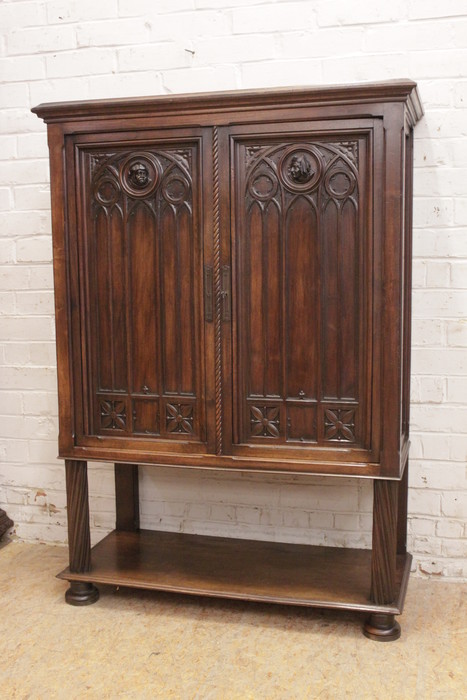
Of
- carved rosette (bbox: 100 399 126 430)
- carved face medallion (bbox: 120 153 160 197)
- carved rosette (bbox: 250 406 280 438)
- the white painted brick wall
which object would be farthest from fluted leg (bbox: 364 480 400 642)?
carved face medallion (bbox: 120 153 160 197)

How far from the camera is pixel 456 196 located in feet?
9.04

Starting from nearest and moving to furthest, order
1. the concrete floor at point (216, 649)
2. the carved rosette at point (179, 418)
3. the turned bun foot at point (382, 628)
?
the concrete floor at point (216, 649) → the turned bun foot at point (382, 628) → the carved rosette at point (179, 418)

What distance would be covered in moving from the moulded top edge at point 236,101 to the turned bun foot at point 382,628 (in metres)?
1.62

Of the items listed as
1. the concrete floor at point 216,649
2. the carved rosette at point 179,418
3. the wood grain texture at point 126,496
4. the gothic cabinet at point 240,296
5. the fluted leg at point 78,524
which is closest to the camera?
the concrete floor at point 216,649

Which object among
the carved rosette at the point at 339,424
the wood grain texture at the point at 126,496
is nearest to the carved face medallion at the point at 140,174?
the carved rosette at the point at 339,424

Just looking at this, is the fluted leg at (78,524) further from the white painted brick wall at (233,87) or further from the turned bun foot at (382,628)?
the turned bun foot at (382,628)

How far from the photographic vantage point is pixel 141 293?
2.56 m

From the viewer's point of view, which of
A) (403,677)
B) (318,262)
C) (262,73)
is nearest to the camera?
(403,677)

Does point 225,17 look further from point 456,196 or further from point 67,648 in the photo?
point 67,648

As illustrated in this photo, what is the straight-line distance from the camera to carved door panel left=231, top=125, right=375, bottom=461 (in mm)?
2357

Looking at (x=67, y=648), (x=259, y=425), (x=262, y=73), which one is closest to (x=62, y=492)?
(x=67, y=648)

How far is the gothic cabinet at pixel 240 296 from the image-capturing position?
2344 mm

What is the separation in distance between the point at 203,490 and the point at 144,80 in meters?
1.66

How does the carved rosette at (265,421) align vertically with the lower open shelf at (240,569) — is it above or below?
above
